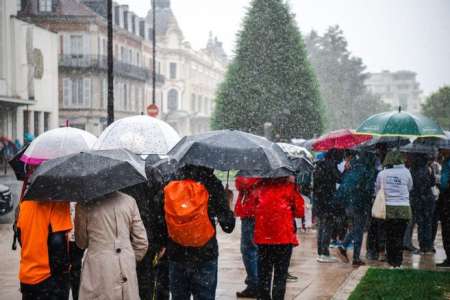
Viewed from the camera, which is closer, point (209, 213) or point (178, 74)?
point (209, 213)

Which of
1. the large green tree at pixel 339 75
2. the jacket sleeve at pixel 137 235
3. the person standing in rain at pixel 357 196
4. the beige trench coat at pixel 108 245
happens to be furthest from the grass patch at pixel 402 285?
the large green tree at pixel 339 75

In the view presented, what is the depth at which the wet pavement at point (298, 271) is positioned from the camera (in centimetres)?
873

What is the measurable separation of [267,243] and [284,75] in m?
35.5

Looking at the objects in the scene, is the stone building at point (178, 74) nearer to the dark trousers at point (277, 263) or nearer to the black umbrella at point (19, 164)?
the black umbrella at point (19, 164)

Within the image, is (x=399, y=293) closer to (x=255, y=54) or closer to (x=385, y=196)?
(x=385, y=196)

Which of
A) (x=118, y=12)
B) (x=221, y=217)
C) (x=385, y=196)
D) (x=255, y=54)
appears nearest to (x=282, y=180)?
(x=221, y=217)

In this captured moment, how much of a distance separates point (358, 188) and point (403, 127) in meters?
1.24

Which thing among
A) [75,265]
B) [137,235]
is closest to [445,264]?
[75,265]

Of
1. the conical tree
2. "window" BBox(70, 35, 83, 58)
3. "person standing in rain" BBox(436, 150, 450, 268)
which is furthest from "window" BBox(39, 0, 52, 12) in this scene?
"person standing in rain" BBox(436, 150, 450, 268)

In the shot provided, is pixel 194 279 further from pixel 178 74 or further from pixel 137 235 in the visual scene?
pixel 178 74

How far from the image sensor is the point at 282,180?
23.1 ft

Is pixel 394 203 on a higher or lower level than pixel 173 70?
lower

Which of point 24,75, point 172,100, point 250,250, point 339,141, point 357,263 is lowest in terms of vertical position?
point 357,263

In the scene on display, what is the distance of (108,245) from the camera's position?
5293 millimetres
